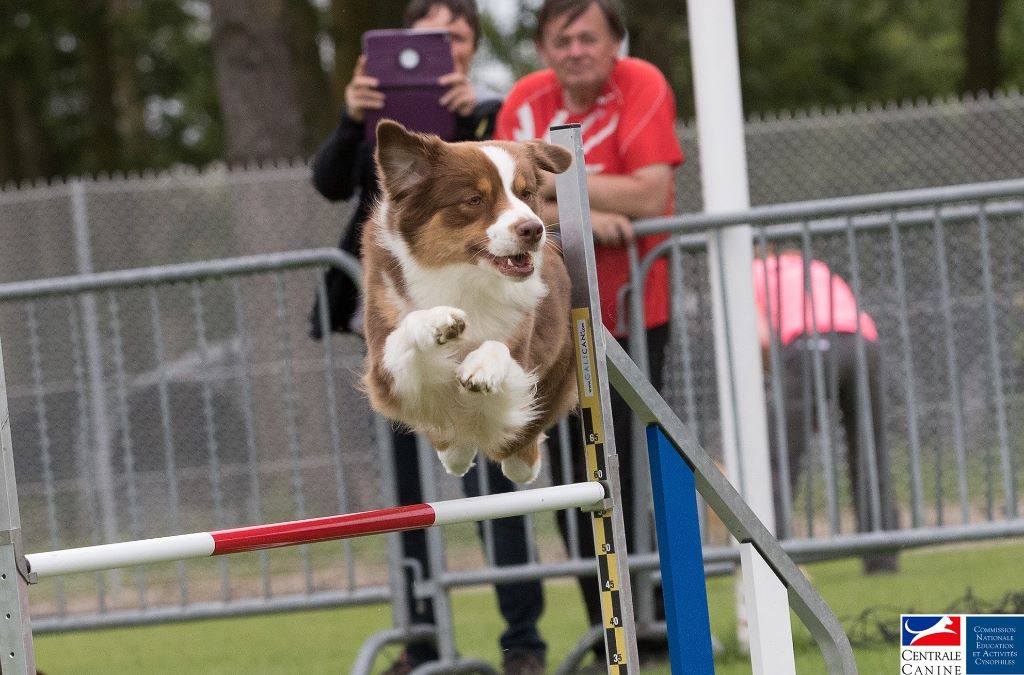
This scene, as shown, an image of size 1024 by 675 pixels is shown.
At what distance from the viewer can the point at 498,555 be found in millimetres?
5250

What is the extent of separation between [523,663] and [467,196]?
2437 millimetres

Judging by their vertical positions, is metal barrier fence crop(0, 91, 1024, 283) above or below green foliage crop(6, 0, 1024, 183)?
below

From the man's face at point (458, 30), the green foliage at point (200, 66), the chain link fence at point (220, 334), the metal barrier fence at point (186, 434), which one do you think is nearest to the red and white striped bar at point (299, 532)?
the man's face at point (458, 30)

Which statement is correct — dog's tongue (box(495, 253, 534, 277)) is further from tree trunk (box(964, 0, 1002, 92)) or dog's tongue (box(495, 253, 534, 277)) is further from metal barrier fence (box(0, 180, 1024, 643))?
tree trunk (box(964, 0, 1002, 92))

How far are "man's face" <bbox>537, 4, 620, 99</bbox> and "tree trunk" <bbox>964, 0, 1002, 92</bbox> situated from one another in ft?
40.8

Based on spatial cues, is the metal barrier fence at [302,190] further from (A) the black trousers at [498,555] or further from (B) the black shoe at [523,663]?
(B) the black shoe at [523,663]

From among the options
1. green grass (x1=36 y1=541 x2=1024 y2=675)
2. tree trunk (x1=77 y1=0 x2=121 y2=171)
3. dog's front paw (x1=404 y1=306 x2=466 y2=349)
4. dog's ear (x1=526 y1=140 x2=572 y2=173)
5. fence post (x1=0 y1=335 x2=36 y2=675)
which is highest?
tree trunk (x1=77 y1=0 x2=121 y2=171)

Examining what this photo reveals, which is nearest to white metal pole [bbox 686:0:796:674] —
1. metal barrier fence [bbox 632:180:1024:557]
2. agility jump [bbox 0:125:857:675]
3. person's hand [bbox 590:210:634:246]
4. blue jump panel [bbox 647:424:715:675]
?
metal barrier fence [bbox 632:180:1024:557]

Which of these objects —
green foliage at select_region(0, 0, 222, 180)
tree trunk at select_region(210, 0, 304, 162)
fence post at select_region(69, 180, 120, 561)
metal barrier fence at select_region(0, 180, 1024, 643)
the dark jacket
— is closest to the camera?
the dark jacket

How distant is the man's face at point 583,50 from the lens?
4754 mm

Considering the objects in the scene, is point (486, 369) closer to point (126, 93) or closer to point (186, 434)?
point (186, 434)

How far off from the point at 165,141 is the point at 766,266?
20.6 metres

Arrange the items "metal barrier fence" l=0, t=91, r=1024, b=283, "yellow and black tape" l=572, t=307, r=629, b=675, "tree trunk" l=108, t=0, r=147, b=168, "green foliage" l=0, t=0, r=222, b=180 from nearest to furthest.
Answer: "yellow and black tape" l=572, t=307, r=629, b=675 < "metal barrier fence" l=0, t=91, r=1024, b=283 < "green foliage" l=0, t=0, r=222, b=180 < "tree trunk" l=108, t=0, r=147, b=168

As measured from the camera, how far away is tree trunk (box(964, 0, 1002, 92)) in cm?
1620
